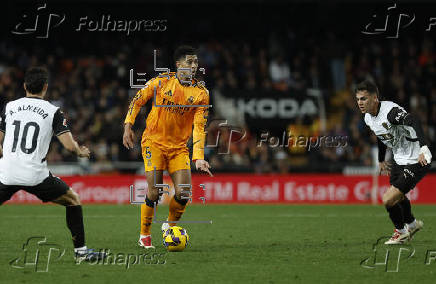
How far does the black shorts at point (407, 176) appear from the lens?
33.0 feet

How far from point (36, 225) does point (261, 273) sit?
6.67 metres

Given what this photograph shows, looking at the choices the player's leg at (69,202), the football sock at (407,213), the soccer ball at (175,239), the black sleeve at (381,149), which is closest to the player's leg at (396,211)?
the football sock at (407,213)

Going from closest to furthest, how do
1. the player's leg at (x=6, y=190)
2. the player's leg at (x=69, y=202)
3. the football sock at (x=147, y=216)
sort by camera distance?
the player's leg at (x=6, y=190), the player's leg at (x=69, y=202), the football sock at (x=147, y=216)

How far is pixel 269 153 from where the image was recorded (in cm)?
2188

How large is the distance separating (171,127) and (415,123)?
10.2 feet

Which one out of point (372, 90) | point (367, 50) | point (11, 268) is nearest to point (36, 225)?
point (11, 268)

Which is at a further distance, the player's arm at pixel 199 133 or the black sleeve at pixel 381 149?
the black sleeve at pixel 381 149

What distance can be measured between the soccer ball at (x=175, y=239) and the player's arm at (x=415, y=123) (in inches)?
120

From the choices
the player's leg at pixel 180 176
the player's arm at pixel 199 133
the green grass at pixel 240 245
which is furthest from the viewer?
the player's leg at pixel 180 176

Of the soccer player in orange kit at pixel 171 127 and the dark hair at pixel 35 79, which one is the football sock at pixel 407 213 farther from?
the dark hair at pixel 35 79

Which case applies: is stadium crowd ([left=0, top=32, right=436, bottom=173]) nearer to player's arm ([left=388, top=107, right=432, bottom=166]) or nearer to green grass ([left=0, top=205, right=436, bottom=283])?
A: green grass ([left=0, top=205, right=436, bottom=283])

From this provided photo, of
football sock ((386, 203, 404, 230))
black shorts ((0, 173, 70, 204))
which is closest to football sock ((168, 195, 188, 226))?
black shorts ((0, 173, 70, 204))

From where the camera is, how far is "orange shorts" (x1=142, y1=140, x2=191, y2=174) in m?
9.54

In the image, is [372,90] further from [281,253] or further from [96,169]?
[96,169]
